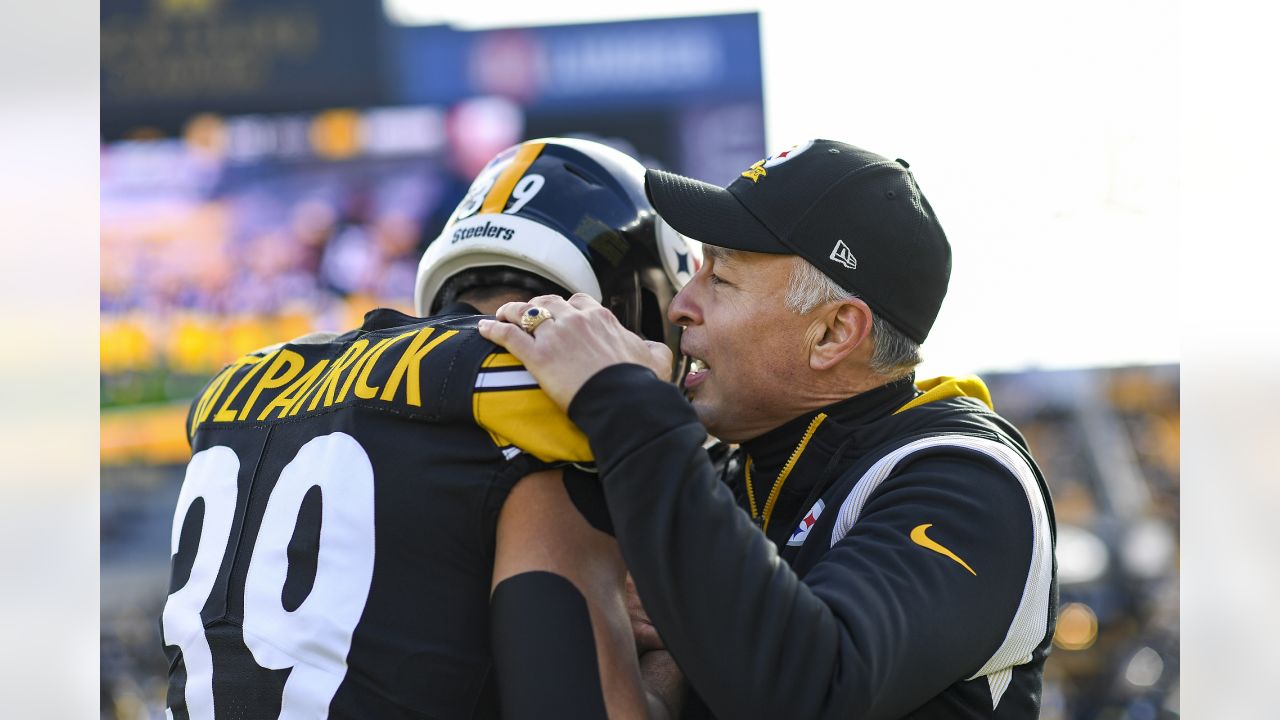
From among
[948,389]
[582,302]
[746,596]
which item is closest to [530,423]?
[582,302]

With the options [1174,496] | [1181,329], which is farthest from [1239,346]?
[1174,496]

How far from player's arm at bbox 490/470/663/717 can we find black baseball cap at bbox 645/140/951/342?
77 centimetres

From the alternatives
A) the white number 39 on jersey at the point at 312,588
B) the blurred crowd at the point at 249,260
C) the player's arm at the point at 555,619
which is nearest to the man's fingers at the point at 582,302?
the player's arm at the point at 555,619

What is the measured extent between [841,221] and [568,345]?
2.48 feet

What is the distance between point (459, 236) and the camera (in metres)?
2.78

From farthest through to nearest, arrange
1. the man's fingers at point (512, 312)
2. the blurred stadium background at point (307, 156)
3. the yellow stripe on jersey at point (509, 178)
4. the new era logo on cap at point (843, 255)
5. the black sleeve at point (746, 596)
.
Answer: the blurred stadium background at point (307, 156) < the yellow stripe on jersey at point (509, 178) < the new era logo on cap at point (843, 255) < the man's fingers at point (512, 312) < the black sleeve at point (746, 596)

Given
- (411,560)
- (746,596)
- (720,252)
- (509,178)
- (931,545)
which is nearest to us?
(746,596)

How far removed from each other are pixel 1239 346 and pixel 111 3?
14.7m

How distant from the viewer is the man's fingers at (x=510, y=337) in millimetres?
2061

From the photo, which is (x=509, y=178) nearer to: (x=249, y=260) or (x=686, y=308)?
(x=686, y=308)

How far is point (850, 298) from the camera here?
2572mm

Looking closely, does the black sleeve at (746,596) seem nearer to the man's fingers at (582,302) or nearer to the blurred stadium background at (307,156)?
the man's fingers at (582,302)

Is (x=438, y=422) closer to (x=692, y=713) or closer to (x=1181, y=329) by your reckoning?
(x=692, y=713)

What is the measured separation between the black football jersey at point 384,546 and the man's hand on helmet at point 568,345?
0.12ft
